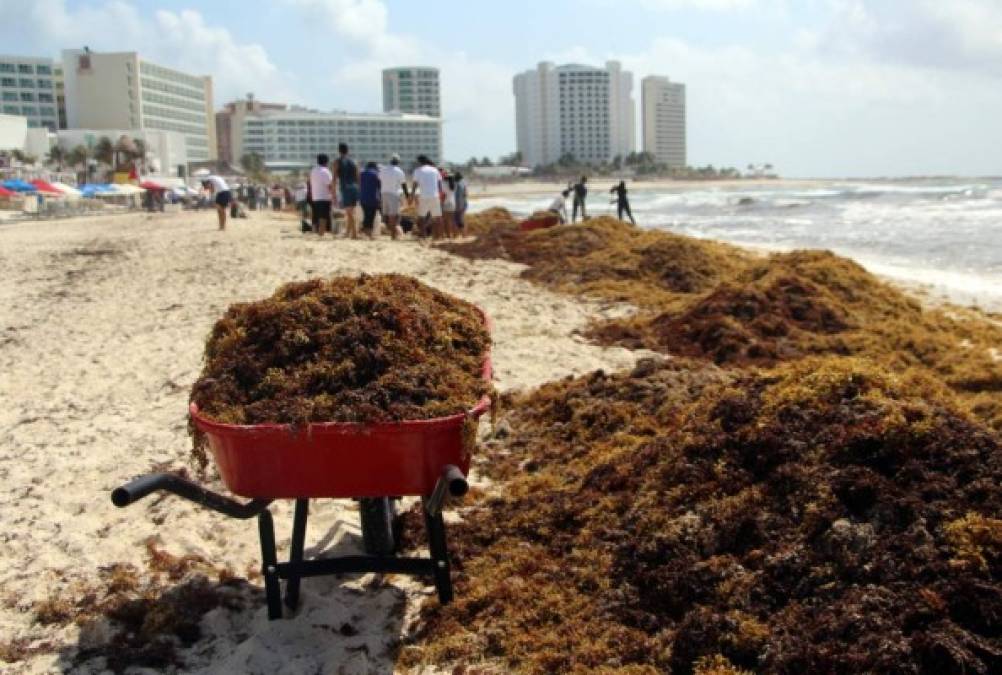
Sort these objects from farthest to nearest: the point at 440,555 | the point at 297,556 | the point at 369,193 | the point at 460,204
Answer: the point at 460,204 → the point at 369,193 → the point at 297,556 → the point at 440,555

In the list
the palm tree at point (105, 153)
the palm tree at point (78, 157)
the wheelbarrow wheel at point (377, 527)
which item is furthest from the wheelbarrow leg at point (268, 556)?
the palm tree at point (78, 157)

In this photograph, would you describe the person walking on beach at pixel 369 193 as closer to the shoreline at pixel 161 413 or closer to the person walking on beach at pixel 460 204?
the shoreline at pixel 161 413

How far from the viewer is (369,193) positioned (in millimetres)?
17250

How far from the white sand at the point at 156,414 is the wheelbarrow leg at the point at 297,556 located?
0.08m

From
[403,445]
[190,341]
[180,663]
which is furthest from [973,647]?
[190,341]

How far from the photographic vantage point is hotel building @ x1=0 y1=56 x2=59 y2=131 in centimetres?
12225

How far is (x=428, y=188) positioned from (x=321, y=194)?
2045 mm

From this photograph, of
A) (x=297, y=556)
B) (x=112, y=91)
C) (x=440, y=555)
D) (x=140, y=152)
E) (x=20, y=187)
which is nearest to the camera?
(x=440, y=555)

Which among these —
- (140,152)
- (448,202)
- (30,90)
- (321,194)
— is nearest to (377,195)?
(321,194)

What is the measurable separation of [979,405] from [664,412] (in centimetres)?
253

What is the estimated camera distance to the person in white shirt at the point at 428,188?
57.0 ft

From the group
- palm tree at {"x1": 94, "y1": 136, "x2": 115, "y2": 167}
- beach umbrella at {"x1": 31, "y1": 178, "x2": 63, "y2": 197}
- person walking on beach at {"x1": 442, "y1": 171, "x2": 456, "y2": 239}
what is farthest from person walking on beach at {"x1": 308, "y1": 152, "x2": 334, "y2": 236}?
palm tree at {"x1": 94, "y1": 136, "x2": 115, "y2": 167}

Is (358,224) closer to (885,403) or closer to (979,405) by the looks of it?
(979,405)

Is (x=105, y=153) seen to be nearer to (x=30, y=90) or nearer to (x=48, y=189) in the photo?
(x=30, y=90)
